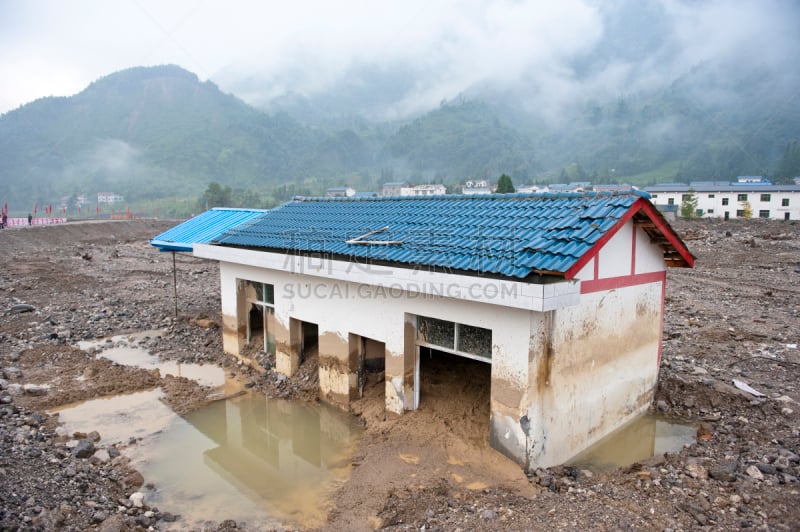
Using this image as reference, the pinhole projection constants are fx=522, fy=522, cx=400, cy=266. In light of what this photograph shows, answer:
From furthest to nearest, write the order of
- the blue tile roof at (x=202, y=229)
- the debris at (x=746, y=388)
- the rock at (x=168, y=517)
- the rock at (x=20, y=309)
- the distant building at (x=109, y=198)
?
the distant building at (x=109, y=198) → the rock at (x=20, y=309) → the blue tile roof at (x=202, y=229) → the debris at (x=746, y=388) → the rock at (x=168, y=517)

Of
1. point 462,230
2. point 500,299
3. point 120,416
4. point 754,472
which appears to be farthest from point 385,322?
point 754,472

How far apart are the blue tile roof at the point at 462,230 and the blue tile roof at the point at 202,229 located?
1401mm

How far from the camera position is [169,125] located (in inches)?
5566

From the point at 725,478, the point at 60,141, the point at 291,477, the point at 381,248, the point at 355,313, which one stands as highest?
the point at 60,141

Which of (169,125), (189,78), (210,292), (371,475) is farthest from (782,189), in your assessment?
(189,78)

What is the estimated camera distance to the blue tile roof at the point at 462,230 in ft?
23.5

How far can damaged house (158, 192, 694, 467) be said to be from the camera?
704 cm

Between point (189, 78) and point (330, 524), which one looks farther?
point (189, 78)

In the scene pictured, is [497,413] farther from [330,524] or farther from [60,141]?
[60,141]

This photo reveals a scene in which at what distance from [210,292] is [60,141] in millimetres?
130386

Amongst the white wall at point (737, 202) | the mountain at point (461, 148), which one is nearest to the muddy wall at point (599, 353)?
the white wall at point (737, 202)

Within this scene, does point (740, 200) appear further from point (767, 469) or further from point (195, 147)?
point (195, 147)

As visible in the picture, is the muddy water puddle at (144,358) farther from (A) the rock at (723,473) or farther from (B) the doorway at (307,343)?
(A) the rock at (723,473)

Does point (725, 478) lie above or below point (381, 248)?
below
